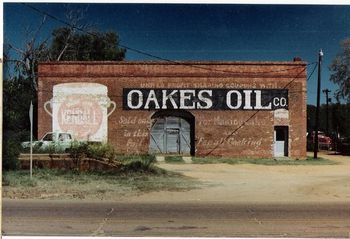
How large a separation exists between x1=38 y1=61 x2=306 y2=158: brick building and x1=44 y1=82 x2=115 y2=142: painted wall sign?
0.14ft

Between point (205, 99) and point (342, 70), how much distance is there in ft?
14.5

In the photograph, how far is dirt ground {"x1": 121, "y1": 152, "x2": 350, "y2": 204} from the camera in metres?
14.4

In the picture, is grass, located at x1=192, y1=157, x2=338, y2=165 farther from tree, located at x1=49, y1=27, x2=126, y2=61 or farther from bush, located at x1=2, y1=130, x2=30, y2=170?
bush, located at x1=2, y1=130, x2=30, y2=170

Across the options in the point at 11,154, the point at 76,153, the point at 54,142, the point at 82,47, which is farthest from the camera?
the point at 82,47

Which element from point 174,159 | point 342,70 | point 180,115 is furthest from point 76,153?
point 342,70

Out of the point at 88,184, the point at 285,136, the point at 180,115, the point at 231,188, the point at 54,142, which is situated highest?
the point at 180,115

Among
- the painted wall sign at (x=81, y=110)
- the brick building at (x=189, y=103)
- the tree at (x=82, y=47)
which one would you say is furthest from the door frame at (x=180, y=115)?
the tree at (x=82, y=47)

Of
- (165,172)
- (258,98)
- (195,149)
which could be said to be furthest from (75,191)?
(258,98)

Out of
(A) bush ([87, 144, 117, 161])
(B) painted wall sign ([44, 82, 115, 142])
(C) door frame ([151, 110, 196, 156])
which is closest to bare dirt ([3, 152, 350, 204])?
(A) bush ([87, 144, 117, 161])

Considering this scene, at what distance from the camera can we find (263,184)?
52.0ft

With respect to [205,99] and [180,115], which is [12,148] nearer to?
[180,115]

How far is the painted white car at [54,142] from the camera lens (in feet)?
52.4

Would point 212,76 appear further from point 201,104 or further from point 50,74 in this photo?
point 50,74

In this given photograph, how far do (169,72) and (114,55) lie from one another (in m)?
4.22
